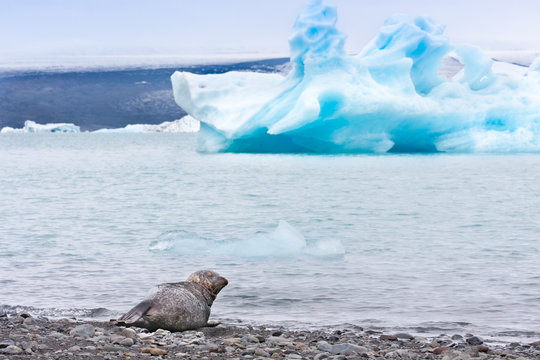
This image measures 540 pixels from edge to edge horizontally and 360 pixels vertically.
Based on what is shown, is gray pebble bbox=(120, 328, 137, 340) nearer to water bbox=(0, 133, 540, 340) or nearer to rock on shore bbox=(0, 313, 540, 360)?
rock on shore bbox=(0, 313, 540, 360)

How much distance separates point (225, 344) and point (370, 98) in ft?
53.1

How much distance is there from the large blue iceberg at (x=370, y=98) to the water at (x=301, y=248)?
2.59m

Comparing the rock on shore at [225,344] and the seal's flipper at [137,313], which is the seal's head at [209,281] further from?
the seal's flipper at [137,313]

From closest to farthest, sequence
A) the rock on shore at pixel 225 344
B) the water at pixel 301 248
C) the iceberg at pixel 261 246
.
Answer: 1. the rock on shore at pixel 225 344
2. the water at pixel 301 248
3. the iceberg at pixel 261 246

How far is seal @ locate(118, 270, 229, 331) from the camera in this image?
4.22 meters

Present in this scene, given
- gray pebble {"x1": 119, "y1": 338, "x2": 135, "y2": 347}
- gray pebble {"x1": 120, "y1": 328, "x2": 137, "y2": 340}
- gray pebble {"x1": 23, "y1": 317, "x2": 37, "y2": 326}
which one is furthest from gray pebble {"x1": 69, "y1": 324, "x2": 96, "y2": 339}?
gray pebble {"x1": 23, "y1": 317, "x2": 37, "y2": 326}

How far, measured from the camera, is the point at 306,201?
14.1m

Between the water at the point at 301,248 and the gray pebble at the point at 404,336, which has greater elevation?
the gray pebble at the point at 404,336

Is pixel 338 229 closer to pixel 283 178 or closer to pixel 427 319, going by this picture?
pixel 427 319

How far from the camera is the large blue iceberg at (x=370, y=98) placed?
20.0 meters

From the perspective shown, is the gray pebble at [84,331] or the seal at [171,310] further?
the seal at [171,310]

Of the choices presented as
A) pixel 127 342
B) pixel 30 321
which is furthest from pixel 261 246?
pixel 127 342

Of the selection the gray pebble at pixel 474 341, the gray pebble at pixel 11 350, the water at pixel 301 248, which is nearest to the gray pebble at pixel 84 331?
the gray pebble at pixel 11 350

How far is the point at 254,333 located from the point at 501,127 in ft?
64.3
